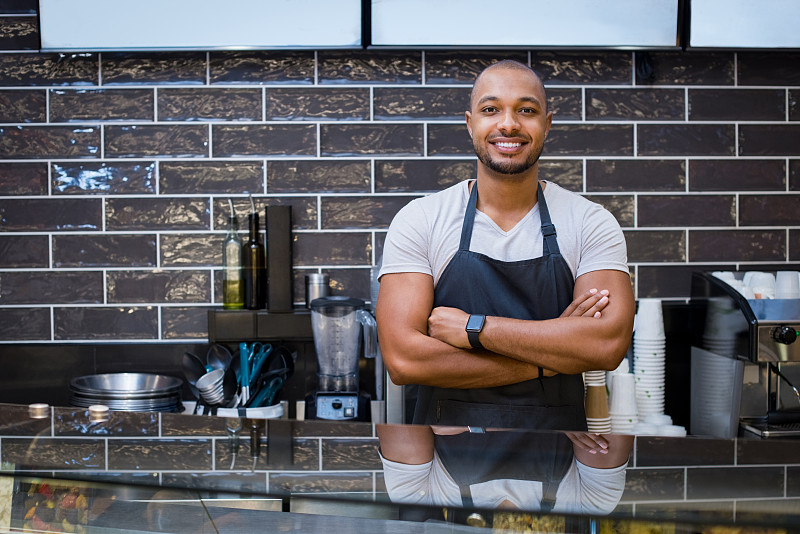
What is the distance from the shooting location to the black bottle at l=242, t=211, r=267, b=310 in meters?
2.62

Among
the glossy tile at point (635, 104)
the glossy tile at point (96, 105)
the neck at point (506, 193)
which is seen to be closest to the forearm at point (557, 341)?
the neck at point (506, 193)

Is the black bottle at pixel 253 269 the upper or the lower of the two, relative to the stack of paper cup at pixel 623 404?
upper

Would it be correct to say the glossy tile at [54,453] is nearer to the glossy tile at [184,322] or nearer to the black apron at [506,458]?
the black apron at [506,458]

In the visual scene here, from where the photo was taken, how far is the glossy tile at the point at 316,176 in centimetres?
268

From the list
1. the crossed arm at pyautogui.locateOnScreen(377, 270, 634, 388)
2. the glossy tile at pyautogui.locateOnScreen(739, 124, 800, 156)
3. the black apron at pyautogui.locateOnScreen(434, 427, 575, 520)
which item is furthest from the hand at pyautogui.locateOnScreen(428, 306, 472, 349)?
the glossy tile at pyautogui.locateOnScreen(739, 124, 800, 156)

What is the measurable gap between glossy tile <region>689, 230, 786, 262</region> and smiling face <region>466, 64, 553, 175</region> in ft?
3.95

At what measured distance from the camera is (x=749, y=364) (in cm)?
222

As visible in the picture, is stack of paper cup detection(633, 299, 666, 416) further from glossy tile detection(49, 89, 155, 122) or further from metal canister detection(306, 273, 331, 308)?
glossy tile detection(49, 89, 155, 122)

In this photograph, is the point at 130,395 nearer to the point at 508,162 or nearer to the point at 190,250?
the point at 190,250

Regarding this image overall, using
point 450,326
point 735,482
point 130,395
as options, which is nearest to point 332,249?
point 130,395

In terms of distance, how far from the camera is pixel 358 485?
884 millimetres

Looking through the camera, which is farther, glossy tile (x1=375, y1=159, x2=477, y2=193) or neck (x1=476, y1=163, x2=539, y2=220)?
glossy tile (x1=375, y1=159, x2=477, y2=193)

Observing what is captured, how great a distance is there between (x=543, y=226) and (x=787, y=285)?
3.19 ft

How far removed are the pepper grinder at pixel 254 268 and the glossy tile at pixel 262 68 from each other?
0.47 meters
